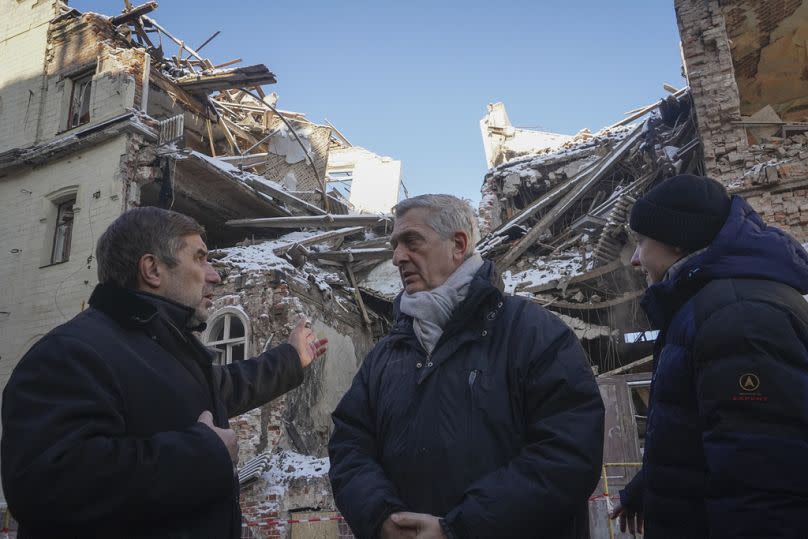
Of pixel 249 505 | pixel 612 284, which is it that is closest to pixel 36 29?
pixel 249 505

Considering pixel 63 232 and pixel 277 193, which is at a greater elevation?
pixel 277 193

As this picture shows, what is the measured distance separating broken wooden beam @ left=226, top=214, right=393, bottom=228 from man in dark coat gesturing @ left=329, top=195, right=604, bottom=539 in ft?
39.1

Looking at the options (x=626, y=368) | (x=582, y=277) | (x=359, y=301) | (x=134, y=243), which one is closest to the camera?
(x=134, y=243)

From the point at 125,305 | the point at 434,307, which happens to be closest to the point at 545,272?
the point at 434,307

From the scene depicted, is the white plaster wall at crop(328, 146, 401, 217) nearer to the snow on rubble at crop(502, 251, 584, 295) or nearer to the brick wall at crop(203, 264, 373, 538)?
the brick wall at crop(203, 264, 373, 538)

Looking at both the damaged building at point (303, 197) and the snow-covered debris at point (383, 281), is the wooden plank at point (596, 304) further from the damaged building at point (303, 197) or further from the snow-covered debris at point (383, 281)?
the snow-covered debris at point (383, 281)

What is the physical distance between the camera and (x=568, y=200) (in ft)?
43.9

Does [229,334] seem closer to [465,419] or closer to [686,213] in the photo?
[465,419]

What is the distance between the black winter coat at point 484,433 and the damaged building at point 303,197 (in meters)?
6.60

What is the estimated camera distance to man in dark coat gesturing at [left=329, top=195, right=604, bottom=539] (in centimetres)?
202

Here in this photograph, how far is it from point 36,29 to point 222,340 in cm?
1110

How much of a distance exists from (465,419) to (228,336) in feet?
33.9

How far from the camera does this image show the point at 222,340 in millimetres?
11797

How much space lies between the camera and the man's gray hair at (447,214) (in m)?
2.79
